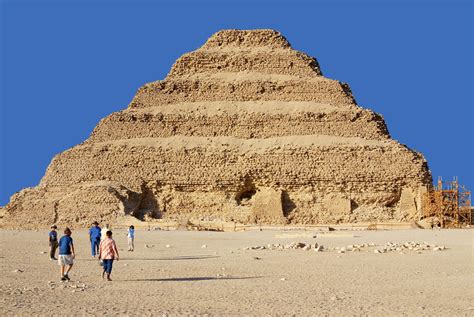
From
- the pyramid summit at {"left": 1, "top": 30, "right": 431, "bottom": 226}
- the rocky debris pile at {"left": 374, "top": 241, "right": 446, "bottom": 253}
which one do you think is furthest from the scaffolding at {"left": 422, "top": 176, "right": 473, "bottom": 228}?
the rocky debris pile at {"left": 374, "top": 241, "right": 446, "bottom": 253}

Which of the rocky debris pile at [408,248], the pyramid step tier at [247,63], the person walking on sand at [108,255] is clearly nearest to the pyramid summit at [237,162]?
the pyramid step tier at [247,63]

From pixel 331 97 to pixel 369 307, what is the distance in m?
50.2

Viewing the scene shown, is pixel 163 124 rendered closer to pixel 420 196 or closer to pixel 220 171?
pixel 220 171

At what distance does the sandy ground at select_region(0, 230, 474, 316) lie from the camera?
12.7m

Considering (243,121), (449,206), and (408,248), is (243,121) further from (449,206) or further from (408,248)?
(408,248)

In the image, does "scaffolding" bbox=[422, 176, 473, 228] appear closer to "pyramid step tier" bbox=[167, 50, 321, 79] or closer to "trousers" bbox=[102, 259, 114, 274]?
"pyramid step tier" bbox=[167, 50, 321, 79]

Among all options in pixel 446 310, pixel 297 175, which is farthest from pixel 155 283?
pixel 297 175

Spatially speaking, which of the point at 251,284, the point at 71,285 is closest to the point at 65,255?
the point at 71,285

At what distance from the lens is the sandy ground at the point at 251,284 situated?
41.7ft

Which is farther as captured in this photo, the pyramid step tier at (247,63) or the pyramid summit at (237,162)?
the pyramid step tier at (247,63)

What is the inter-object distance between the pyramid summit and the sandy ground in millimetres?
29638

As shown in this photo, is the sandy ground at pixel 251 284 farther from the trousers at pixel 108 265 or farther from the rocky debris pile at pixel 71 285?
the trousers at pixel 108 265

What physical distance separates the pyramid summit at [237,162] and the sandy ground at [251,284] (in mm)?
29638

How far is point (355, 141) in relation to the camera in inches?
2280
